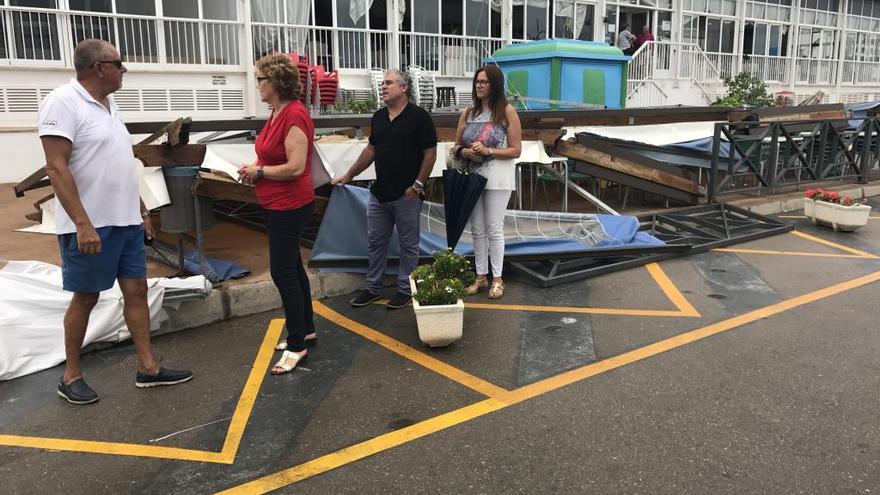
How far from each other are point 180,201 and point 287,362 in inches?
69.2

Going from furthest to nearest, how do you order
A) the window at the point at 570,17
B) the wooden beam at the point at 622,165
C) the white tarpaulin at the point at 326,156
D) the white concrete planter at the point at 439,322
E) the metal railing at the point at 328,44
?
1. the window at the point at 570,17
2. the metal railing at the point at 328,44
3. the wooden beam at the point at 622,165
4. the white tarpaulin at the point at 326,156
5. the white concrete planter at the point at 439,322

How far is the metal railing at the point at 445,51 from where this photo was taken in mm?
16594

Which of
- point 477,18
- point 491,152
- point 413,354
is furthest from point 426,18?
point 413,354

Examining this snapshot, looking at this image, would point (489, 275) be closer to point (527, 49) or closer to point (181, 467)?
point (181, 467)

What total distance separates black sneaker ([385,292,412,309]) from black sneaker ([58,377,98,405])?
2198 millimetres

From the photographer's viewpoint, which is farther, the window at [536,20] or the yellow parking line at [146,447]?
the window at [536,20]

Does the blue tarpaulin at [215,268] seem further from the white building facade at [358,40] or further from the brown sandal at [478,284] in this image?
the white building facade at [358,40]

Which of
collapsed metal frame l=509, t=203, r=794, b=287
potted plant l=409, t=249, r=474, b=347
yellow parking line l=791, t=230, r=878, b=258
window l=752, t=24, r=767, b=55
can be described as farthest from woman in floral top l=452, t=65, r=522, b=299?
window l=752, t=24, r=767, b=55

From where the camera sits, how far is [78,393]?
3656 mm

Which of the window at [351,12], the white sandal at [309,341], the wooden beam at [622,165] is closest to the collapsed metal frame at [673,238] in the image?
the wooden beam at [622,165]

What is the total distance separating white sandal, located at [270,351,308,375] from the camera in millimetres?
4016

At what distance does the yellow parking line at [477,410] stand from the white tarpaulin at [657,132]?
365 centimetres

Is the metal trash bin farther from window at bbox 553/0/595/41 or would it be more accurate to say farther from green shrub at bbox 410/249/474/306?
window at bbox 553/0/595/41

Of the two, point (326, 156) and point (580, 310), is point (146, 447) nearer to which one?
point (580, 310)
